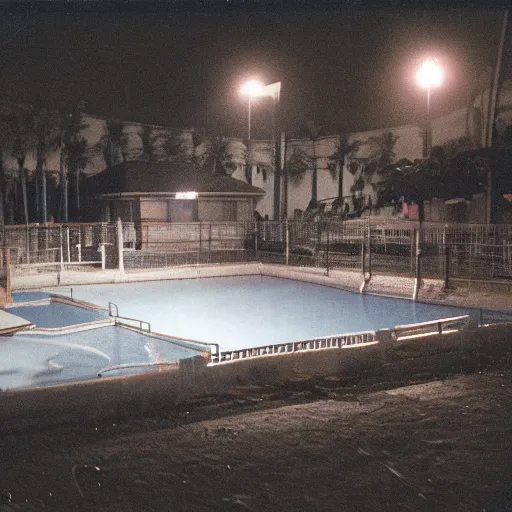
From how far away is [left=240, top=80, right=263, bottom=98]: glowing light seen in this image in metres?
25.4

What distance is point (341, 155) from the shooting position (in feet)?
123

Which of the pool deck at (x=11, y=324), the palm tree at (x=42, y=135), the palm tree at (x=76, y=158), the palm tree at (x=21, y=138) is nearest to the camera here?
the pool deck at (x=11, y=324)

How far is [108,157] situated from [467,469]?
3072 cm

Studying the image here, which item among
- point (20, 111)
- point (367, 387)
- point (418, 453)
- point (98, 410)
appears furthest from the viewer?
point (20, 111)

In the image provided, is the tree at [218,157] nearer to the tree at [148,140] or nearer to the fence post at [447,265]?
the tree at [148,140]

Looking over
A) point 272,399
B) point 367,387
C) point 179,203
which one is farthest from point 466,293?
point 179,203

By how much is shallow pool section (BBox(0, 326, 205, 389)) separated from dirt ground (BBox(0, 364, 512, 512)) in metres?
2.63

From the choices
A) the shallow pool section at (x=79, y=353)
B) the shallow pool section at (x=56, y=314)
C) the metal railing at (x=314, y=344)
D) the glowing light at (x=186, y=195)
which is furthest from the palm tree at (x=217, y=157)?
the metal railing at (x=314, y=344)

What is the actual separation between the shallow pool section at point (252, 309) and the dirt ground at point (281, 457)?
15.2ft

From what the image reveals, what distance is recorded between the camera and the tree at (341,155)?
122 ft

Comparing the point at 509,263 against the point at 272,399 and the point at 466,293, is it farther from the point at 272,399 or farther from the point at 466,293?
the point at 272,399

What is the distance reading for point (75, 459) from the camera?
186 inches

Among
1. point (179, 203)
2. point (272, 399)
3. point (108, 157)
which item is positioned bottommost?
point (272, 399)

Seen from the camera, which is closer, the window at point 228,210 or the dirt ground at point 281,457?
the dirt ground at point 281,457
